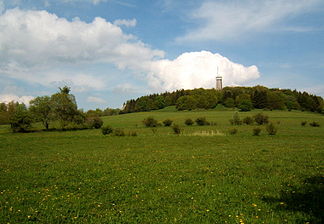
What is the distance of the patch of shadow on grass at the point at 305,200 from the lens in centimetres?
700

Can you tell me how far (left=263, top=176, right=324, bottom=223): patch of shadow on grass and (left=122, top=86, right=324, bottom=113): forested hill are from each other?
116 m

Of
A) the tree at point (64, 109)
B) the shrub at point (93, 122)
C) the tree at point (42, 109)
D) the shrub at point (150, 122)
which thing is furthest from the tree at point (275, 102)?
the tree at point (42, 109)

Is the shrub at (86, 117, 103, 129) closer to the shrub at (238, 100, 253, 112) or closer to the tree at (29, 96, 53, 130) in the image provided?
the tree at (29, 96, 53, 130)

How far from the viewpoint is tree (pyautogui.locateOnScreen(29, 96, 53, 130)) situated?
60.8 meters

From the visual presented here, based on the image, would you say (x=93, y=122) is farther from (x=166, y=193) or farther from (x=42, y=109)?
(x=166, y=193)

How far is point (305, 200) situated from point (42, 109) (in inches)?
2598

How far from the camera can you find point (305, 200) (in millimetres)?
8070

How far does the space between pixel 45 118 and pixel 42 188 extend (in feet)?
193

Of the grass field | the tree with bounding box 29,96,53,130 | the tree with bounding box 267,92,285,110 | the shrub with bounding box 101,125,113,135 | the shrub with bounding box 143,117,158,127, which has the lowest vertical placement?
Result: the grass field

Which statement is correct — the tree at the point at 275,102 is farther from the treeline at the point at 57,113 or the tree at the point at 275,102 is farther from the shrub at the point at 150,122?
the treeline at the point at 57,113

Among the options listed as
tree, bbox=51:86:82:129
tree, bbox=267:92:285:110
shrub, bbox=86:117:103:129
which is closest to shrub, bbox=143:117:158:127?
shrub, bbox=86:117:103:129

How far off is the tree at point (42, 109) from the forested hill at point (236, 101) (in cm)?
8472

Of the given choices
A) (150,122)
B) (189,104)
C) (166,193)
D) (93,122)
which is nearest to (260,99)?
(189,104)

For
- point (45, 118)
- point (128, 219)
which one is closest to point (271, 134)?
point (128, 219)
